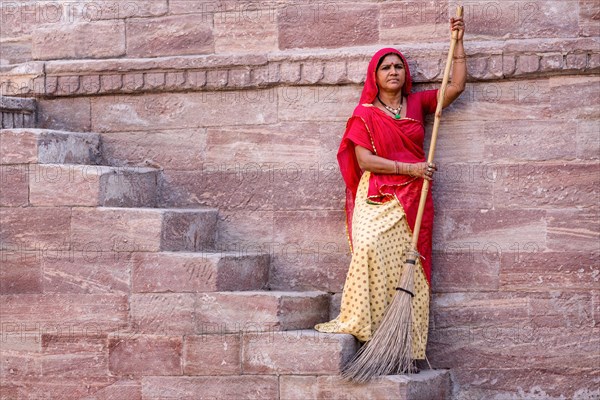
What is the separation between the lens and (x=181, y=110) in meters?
8.98

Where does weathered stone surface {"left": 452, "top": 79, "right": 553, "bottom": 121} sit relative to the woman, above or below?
above

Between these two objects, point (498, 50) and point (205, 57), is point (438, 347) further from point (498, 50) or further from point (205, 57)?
point (205, 57)

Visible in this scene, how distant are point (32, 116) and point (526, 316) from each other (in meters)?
4.00

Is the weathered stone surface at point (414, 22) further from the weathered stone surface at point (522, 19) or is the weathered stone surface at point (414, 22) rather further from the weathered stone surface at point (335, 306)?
the weathered stone surface at point (335, 306)

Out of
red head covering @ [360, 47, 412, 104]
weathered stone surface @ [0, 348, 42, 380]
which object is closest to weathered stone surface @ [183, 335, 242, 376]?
weathered stone surface @ [0, 348, 42, 380]

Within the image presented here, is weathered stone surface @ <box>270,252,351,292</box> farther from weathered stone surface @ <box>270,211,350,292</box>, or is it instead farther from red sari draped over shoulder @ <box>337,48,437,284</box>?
red sari draped over shoulder @ <box>337,48,437,284</box>

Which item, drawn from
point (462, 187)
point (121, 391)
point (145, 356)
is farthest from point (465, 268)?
point (121, 391)

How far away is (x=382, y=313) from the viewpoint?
796cm

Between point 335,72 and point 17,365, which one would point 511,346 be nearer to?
point 335,72

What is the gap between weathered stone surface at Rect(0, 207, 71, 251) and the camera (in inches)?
326

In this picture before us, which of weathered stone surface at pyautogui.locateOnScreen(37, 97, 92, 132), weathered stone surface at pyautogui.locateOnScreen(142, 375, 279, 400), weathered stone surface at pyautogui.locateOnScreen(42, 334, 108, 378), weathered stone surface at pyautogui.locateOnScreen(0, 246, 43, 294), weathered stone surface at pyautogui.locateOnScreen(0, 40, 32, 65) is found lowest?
weathered stone surface at pyautogui.locateOnScreen(142, 375, 279, 400)

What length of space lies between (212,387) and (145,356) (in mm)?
511

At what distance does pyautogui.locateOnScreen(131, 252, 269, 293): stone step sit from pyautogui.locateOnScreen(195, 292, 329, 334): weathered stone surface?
97 mm

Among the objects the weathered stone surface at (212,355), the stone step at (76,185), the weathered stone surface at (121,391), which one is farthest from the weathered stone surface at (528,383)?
the stone step at (76,185)
